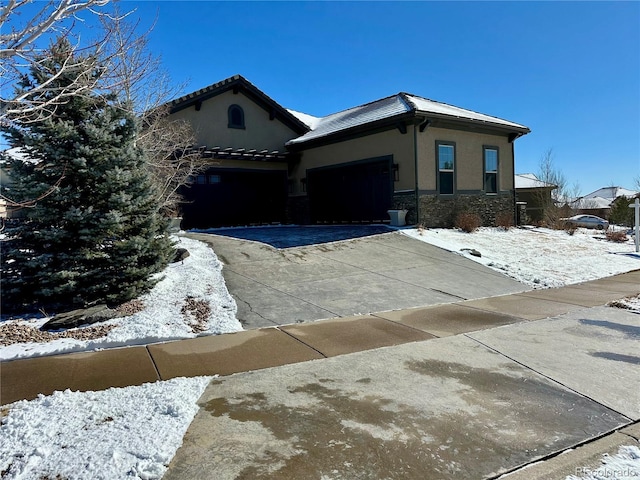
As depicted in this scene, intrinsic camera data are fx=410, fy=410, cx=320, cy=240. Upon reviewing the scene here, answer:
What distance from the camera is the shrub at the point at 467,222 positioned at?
14703 millimetres

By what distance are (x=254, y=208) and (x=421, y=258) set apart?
33.0ft

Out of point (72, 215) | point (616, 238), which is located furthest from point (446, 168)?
point (72, 215)

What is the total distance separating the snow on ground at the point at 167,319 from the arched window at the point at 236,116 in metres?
10.7

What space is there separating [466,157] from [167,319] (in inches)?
537

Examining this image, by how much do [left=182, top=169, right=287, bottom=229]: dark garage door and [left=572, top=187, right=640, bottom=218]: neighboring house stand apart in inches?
1178

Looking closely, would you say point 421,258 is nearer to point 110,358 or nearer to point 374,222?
point 374,222

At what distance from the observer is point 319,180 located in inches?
738

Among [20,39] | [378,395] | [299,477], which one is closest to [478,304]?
[378,395]

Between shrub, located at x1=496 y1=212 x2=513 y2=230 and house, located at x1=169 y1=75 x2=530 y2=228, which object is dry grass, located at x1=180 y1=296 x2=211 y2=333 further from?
shrub, located at x1=496 y1=212 x2=513 y2=230

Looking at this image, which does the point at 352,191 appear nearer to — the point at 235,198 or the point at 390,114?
the point at 390,114

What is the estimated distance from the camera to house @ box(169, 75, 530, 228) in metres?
14.9

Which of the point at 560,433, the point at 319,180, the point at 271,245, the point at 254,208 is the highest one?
the point at 319,180

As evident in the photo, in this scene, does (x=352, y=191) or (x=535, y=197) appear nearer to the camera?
(x=352, y=191)

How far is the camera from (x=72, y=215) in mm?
6184
